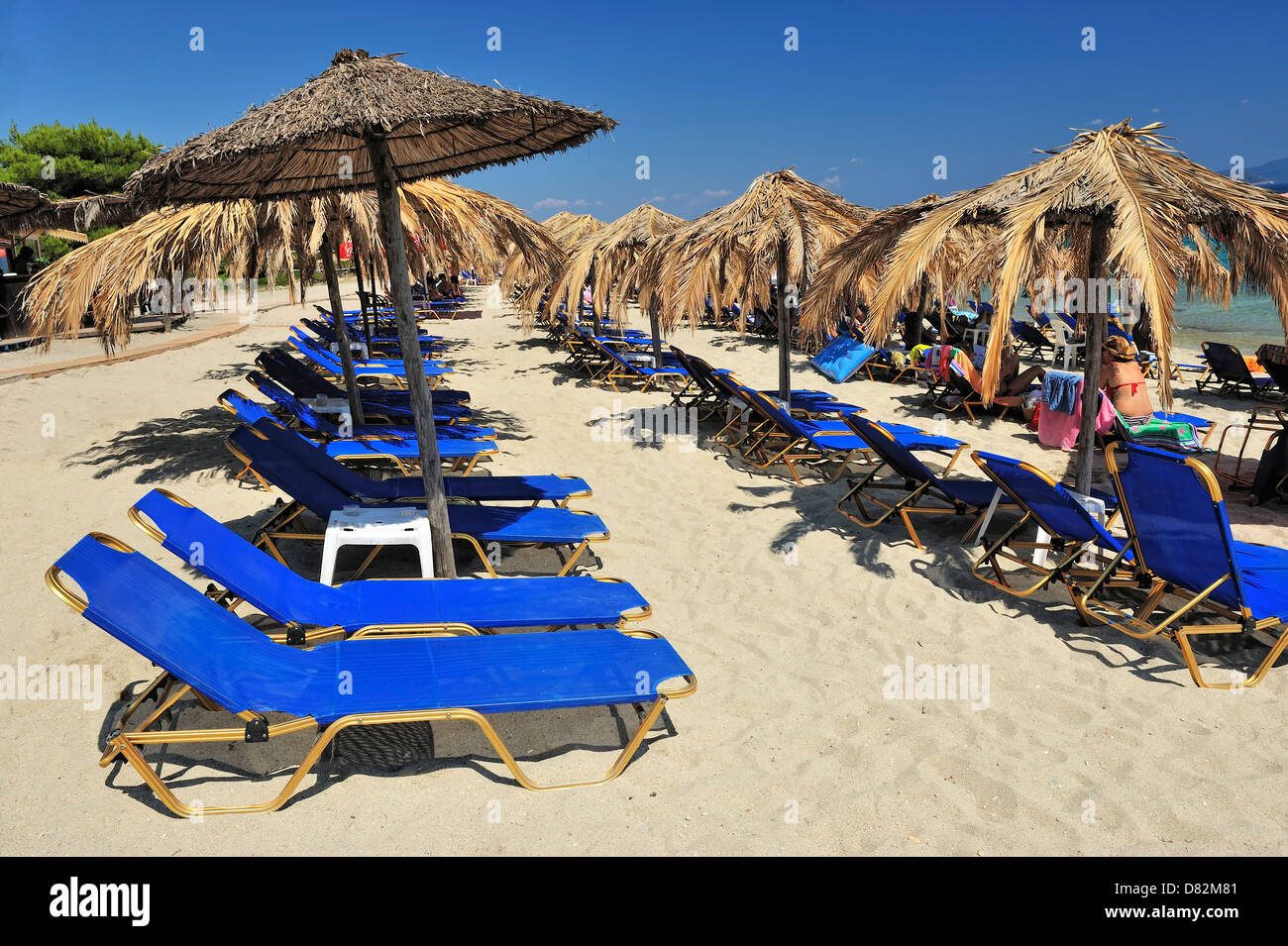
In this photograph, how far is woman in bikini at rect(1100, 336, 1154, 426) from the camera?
709cm

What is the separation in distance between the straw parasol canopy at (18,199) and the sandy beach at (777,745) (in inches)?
134

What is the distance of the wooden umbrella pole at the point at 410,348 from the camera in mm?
3744

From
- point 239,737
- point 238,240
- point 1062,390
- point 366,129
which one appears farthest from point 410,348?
point 1062,390

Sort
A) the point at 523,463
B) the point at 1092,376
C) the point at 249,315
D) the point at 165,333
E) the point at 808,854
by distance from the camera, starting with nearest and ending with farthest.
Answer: the point at 808,854, the point at 1092,376, the point at 523,463, the point at 165,333, the point at 249,315

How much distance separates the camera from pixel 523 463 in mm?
7402

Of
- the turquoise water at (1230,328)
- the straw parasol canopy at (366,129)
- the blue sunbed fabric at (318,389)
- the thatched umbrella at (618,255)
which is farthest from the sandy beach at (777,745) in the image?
the turquoise water at (1230,328)

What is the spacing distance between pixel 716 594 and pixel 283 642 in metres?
2.42

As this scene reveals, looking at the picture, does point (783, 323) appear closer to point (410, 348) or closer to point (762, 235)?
point (762, 235)

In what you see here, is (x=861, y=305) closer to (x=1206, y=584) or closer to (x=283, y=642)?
(x=1206, y=584)

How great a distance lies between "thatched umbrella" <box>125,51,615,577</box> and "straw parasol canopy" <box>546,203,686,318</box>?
6.46 meters

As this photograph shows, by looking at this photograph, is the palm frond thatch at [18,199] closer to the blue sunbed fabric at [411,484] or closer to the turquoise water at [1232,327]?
the blue sunbed fabric at [411,484]

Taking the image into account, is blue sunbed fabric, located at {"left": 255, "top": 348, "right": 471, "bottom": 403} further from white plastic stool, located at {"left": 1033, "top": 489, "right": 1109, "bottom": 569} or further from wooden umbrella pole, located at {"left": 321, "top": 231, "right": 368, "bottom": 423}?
white plastic stool, located at {"left": 1033, "top": 489, "right": 1109, "bottom": 569}
